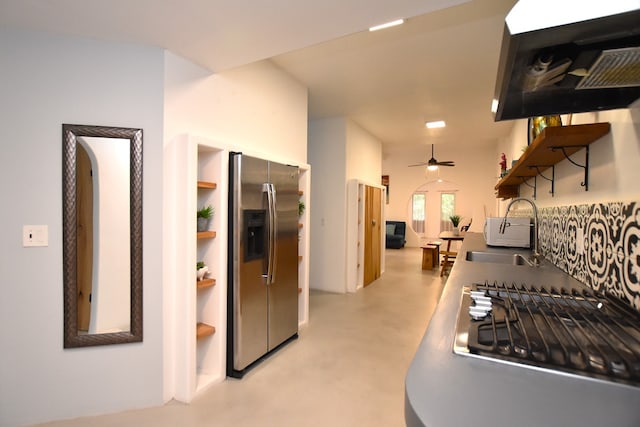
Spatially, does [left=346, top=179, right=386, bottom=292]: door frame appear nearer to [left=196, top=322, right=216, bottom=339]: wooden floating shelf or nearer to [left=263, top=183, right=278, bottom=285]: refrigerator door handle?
[left=263, top=183, right=278, bottom=285]: refrigerator door handle

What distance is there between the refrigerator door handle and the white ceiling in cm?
101

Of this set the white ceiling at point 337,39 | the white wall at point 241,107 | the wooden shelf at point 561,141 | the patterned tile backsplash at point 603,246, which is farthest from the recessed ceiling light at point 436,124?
the patterned tile backsplash at point 603,246

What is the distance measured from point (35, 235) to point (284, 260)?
179 centimetres

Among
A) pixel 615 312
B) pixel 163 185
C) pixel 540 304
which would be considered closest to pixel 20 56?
pixel 163 185

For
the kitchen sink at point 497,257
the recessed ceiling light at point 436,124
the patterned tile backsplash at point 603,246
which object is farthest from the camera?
the recessed ceiling light at point 436,124

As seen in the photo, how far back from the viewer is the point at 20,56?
1882 mm

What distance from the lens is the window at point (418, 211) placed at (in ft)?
34.6

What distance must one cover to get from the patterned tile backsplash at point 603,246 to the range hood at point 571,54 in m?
0.45

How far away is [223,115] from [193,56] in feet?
1.60

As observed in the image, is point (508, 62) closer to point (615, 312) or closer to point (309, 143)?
point (615, 312)

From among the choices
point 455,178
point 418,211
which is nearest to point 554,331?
point 455,178

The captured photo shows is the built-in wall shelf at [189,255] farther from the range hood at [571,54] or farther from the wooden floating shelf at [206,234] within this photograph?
the range hood at [571,54]

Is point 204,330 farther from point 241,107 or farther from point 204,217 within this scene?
point 241,107

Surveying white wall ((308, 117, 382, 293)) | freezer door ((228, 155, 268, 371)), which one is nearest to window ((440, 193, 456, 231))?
white wall ((308, 117, 382, 293))
